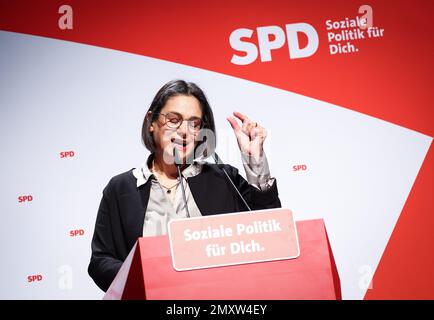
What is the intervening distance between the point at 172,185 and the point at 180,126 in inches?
10.0

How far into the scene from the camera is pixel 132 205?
8.67ft

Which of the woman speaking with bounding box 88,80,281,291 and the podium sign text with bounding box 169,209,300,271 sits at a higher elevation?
the woman speaking with bounding box 88,80,281,291

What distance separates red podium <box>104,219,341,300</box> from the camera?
4.89ft

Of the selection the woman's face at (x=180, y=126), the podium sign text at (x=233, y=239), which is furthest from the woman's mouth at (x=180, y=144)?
the podium sign text at (x=233, y=239)

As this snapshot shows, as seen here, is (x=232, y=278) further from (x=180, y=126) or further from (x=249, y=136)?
(x=180, y=126)

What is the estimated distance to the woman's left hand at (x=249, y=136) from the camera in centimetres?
238

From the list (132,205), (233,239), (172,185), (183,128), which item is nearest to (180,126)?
(183,128)

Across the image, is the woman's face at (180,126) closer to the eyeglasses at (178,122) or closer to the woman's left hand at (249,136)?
the eyeglasses at (178,122)

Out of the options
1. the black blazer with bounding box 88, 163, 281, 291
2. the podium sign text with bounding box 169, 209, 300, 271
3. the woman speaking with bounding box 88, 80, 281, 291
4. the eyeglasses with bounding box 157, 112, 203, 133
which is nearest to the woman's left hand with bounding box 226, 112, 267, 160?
the woman speaking with bounding box 88, 80, 281, 291

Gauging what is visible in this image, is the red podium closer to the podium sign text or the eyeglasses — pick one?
the podium sign text

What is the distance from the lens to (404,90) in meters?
3.34

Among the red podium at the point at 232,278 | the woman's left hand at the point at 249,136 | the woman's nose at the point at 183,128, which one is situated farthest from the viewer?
the woman's nose at the point at 183,128

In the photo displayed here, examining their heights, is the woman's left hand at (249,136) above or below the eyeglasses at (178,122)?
below
